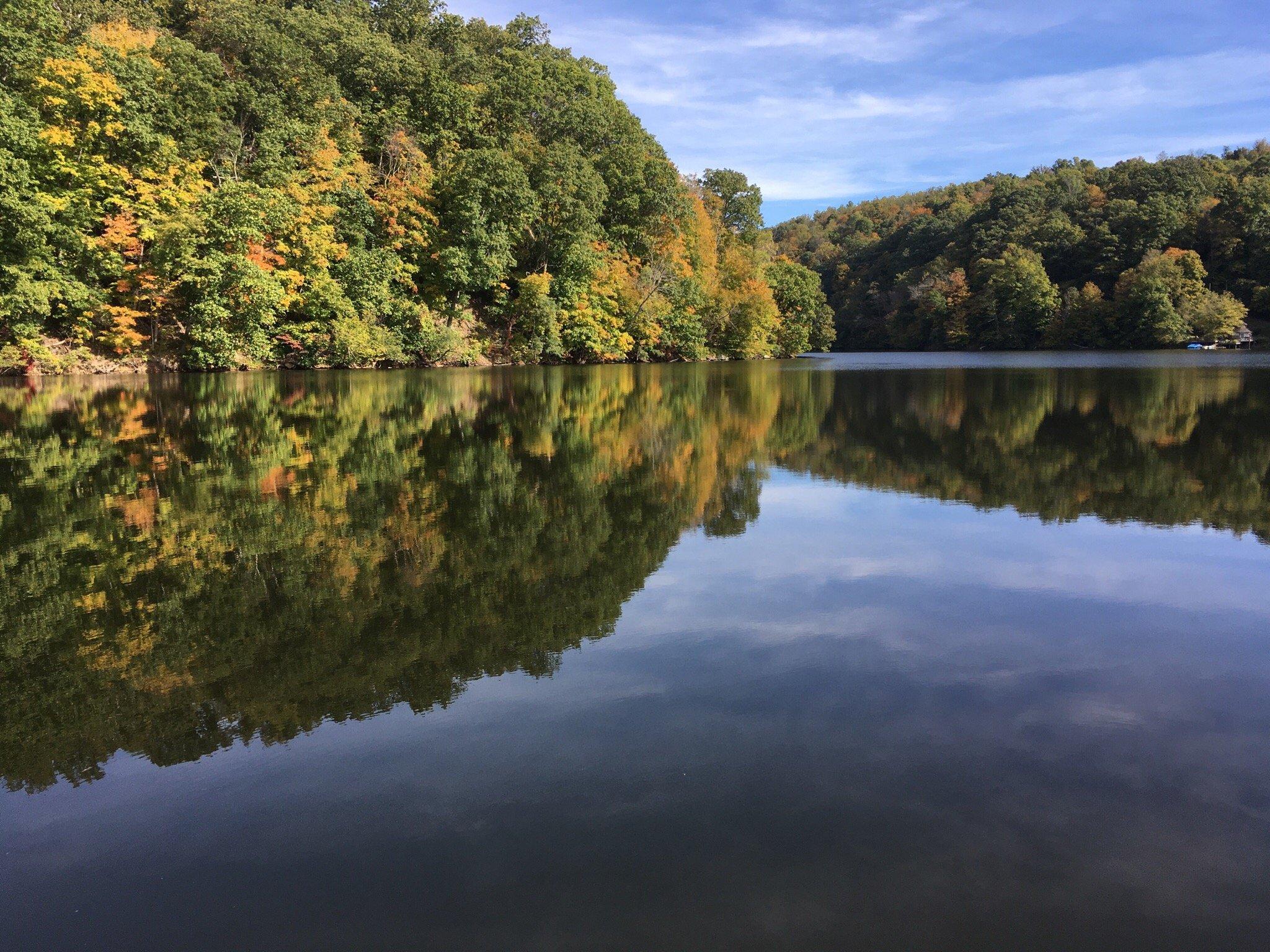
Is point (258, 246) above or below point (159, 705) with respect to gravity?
above

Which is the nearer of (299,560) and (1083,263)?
(299,560)

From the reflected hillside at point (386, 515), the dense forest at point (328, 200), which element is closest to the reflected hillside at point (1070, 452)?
the reflected hillside at point (386, 515)

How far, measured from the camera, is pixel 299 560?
18.1 ft

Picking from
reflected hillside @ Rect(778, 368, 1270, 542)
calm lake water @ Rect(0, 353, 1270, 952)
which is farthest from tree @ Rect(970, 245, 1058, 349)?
calm lake water @ Rect(0, 353, 1270, 952)

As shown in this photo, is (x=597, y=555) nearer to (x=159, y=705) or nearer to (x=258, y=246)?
(x=159, y=705)

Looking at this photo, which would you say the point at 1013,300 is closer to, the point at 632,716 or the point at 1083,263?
the point at 1083,263

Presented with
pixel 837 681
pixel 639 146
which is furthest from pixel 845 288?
pixel 837 681

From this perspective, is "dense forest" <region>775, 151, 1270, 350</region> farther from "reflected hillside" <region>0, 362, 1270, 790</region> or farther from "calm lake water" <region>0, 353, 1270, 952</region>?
"calm lake water" <region>0, 353, 1270, 952</region>

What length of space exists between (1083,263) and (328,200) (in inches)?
3014

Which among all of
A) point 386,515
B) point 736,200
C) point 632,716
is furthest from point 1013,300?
point 632,716

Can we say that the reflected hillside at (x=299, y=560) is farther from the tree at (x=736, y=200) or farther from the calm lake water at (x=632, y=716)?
the tree at (x=736, y=200)

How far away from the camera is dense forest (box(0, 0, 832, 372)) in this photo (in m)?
27.5

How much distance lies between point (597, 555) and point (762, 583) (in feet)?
3.99

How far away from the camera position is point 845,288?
11012 cm
